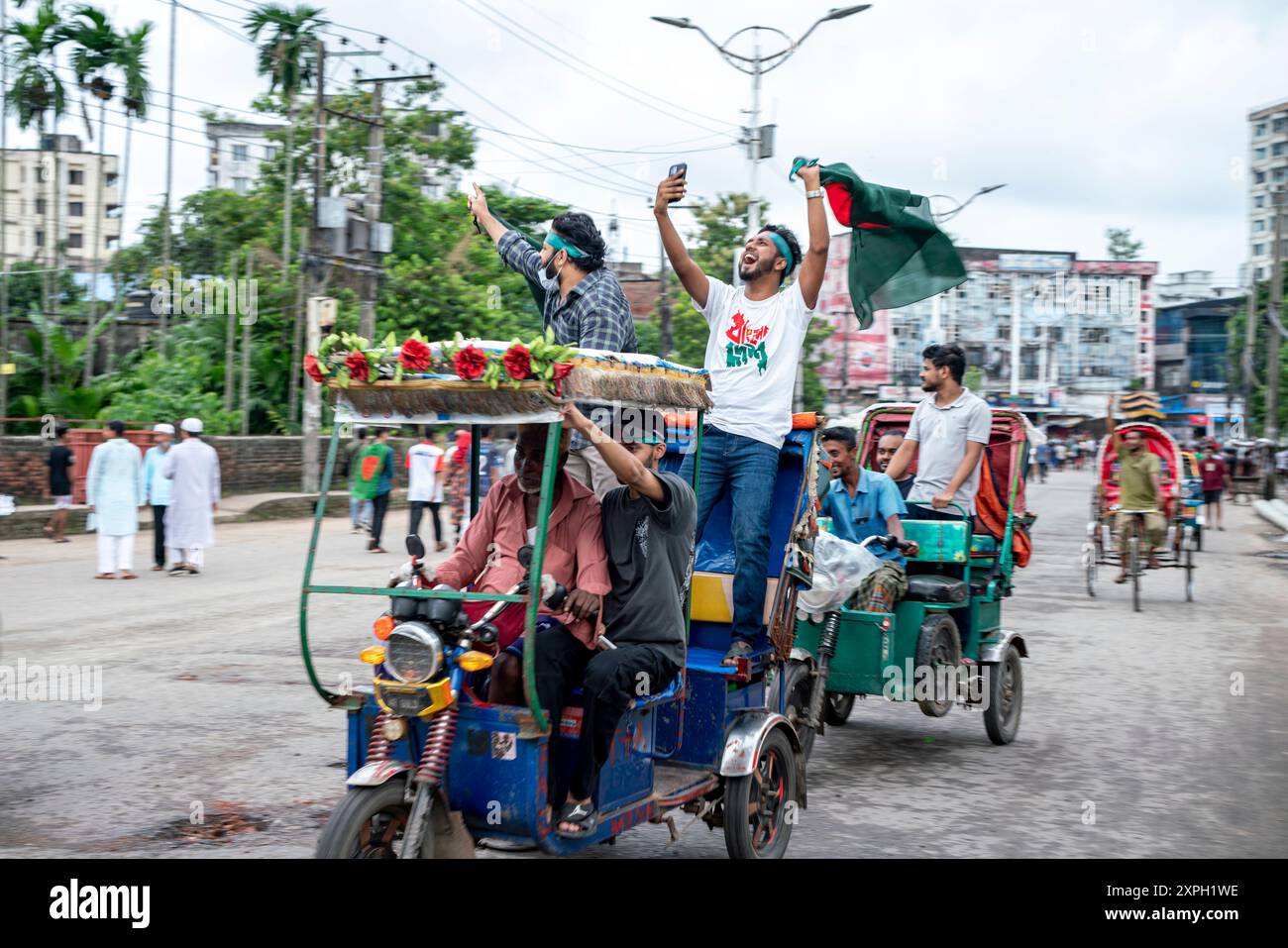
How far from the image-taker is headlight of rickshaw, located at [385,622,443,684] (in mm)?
3988

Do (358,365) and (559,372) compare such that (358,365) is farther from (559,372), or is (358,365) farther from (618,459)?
(618,459)

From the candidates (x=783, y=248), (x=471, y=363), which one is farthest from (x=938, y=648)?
(x=471, y=363)

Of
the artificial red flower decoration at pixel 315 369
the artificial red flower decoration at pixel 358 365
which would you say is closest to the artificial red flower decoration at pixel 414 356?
the artificial red flower decoration at pixel 358 365

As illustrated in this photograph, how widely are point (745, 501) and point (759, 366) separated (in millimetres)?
643

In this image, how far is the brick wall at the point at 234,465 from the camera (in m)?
20.0

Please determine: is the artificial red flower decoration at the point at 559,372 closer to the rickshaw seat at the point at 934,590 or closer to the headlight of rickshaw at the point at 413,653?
the headlight of rickshaw at the point at 413,653

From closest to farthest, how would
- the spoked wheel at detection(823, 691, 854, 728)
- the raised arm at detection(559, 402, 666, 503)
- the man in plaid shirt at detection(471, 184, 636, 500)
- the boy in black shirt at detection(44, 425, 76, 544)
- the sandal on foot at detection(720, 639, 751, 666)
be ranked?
the raised arm at detection(559, 402, 666, 503)
the man in plaid shirt at detection(471, 184, 636, 500)
the sandal on foot at detection(720, 639, 751, 666)
the spoked wheel at detection(823, 691, 854, 728)
the boy in black shirt at detection(44, 425, 76, 544)

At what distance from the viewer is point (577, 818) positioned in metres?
4.21

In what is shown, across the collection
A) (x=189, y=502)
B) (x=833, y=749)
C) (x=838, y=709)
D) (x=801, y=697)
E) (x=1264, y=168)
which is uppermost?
(x=1264, y=168)

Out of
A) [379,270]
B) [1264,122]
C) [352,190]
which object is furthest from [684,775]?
[1264,122]

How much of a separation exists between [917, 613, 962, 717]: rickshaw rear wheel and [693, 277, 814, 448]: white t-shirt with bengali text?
1953 millimetres

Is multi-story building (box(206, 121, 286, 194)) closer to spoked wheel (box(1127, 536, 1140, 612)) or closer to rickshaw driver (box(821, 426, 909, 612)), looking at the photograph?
spoked wheel (box(1127, 536, 1140, 612))

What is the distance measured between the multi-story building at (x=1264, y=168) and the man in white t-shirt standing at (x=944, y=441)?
98.9 meters

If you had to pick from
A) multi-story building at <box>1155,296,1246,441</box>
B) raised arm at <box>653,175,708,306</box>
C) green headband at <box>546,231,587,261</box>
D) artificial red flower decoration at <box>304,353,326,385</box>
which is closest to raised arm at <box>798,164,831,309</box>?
raised arm at <box>653,175,708,306</box>
